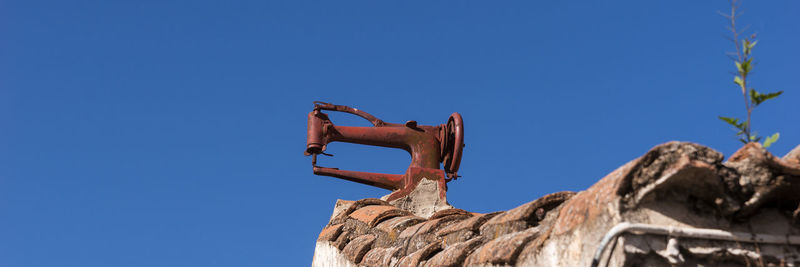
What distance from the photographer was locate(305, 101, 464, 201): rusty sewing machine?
6.23 metres

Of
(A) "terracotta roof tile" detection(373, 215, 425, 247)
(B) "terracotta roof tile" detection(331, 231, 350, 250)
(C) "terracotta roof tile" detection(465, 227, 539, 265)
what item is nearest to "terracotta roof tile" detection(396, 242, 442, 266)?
(C) "terracotta roof tile" detection(465, 227, 539, 265)

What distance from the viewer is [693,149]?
1.80 m

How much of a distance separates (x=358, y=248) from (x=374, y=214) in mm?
428

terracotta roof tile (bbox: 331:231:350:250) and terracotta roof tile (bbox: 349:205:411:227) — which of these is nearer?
terracotta roof tile (bbox: 349:205:411:227)

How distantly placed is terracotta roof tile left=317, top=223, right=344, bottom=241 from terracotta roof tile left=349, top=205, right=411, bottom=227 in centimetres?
12

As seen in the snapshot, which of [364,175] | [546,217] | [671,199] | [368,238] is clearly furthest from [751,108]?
[364,175]

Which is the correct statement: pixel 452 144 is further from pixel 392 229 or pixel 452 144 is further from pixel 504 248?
pixel 504 248

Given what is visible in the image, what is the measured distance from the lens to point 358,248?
13.8 ft

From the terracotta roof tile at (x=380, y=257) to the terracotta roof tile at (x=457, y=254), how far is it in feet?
2.19

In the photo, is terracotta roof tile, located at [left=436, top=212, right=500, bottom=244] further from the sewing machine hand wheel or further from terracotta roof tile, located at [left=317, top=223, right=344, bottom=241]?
the sewing machine hand wheel

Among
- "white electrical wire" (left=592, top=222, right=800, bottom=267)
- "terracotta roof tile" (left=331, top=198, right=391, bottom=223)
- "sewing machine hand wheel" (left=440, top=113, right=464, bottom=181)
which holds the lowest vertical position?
"white electrical wire" (left=592, top=222, right=800, bottom=267)

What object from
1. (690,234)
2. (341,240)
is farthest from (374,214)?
(690,234)

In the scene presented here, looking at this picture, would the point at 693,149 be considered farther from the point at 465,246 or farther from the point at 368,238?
the point at 368,238

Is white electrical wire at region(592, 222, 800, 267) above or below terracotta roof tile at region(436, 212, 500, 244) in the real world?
below
